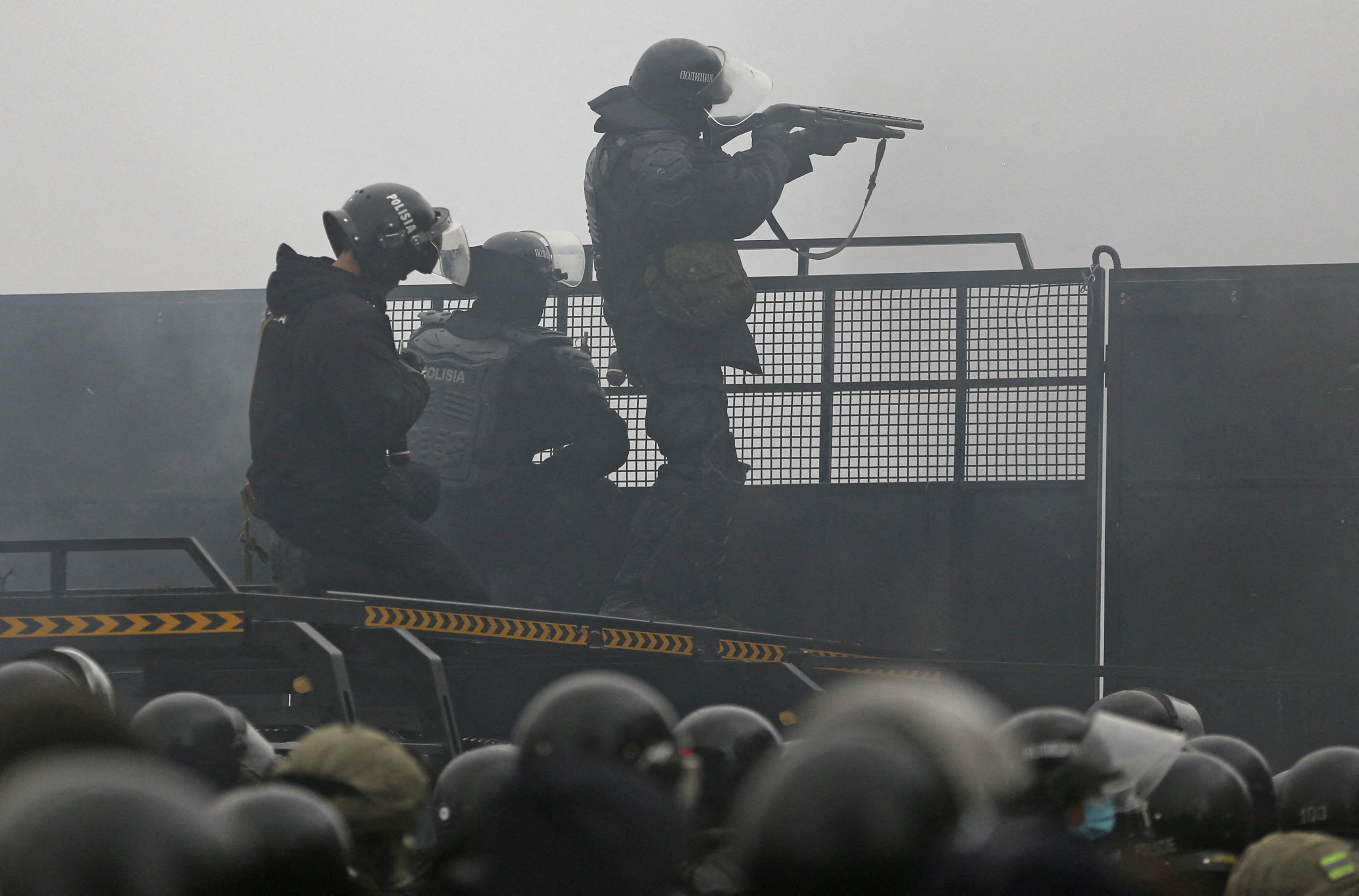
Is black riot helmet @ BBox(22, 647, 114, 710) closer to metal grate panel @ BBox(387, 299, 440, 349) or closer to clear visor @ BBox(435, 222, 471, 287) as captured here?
clear visor @ BBox(435, 222, 471, 287)

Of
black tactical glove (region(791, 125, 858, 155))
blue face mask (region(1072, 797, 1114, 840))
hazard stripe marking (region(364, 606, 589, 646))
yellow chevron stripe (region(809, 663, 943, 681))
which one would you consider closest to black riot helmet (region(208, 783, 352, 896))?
blue face mask (region(1072, 797, 1114, 840))

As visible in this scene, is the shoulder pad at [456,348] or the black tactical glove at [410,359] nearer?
the black tactical glove at [410,359]

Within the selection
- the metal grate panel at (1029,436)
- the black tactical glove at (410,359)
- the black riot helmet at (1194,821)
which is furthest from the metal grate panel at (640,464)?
the black riot helmet at (1194,821)

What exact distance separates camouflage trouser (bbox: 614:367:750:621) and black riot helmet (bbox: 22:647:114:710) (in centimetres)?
288

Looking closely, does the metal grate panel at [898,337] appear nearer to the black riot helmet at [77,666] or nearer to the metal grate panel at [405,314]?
the metal grate panel at [405,314]

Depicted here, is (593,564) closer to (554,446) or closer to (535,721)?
(554,446)

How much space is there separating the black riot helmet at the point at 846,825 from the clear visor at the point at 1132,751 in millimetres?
809

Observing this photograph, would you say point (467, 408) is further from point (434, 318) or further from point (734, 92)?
point (734, 92)

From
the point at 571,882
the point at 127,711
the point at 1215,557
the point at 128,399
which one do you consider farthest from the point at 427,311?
the point at 571,882

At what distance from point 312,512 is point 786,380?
2.34 meters

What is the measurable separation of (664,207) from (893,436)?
1.33 meters

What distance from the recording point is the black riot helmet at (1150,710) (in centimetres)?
425

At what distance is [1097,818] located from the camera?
2373 millimetres

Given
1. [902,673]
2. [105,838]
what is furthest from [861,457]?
[105,838]
